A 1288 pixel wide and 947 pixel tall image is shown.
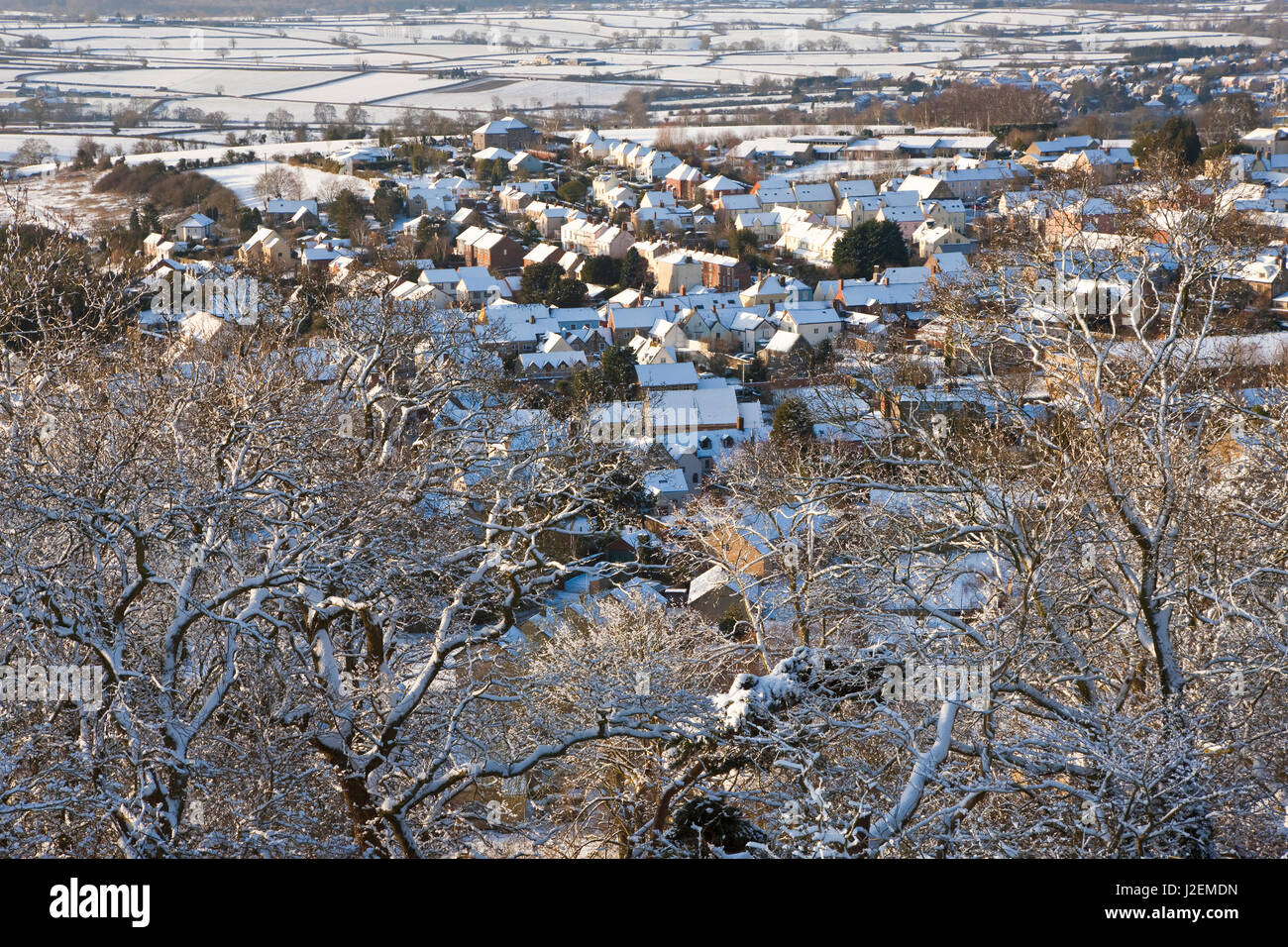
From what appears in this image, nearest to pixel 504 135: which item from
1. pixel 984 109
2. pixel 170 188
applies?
pixel 170 188

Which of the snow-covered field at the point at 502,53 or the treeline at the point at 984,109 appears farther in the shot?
the snow-covered field at the point at 502,53

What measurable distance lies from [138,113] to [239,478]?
5728cm

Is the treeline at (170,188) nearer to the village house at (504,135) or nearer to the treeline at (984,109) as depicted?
the village house at (504,135)

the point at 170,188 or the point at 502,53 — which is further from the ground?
the point at 502,53

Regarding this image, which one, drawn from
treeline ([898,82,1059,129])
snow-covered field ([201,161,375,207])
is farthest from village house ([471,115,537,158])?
treeline ([898,82,1059,129])

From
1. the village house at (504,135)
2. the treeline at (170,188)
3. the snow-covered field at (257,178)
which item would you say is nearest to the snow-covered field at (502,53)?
the snow-covered field at (257,178)

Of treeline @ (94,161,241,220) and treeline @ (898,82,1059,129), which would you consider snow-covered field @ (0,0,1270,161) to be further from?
treeline @ (898,82,1059,129)

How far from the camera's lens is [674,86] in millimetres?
76500

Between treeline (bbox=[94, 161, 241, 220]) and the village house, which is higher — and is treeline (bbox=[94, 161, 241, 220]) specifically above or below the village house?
below

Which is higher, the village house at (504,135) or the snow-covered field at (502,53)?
the snow-covered field at (502,53)

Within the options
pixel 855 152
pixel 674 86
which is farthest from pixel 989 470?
pixel 674 86

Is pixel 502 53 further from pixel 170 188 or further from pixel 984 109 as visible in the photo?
pixel 170 188

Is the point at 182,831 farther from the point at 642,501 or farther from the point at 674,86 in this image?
the point at 674,86
